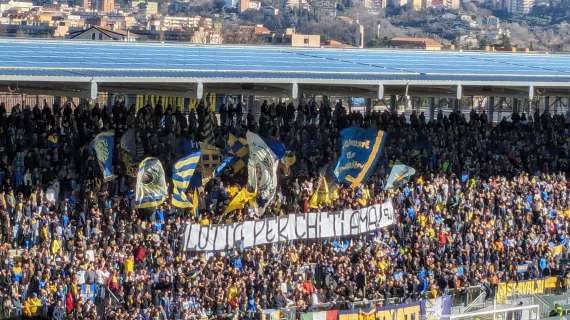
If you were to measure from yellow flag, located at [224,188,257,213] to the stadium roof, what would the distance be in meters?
2.52

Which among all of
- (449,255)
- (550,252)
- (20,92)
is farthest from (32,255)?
(550,252)

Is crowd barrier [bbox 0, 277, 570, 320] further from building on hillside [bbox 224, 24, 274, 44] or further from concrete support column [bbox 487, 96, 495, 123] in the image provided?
building on hillside [bbox 224, 24, 274, 44]

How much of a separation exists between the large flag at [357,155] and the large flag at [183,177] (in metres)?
4.17

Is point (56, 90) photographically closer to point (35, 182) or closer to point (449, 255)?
point (35, 182)

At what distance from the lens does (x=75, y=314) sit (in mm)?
26828

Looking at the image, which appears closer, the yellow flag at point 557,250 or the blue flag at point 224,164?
the blue flag at point 224,164

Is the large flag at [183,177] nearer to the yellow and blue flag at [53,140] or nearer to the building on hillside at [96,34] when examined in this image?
the yellow and blue flag at [53,140]

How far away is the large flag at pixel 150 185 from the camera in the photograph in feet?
100

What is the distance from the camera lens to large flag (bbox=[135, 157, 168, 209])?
30.5 m

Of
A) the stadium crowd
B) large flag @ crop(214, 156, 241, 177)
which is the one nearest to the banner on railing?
the stadium crowd

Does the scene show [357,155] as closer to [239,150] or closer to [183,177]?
[239,150]

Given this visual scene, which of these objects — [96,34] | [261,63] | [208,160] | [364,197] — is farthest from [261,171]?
[96,34]

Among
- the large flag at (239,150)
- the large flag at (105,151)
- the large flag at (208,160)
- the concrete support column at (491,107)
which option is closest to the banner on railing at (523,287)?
the large flag at (239,150)

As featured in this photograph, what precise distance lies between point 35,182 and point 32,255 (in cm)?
225
